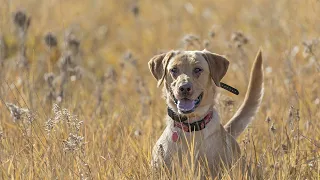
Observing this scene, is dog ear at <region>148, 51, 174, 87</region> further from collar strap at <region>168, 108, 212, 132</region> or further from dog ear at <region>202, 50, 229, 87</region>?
collar strap at <region>168, 108, 212, 132</region>

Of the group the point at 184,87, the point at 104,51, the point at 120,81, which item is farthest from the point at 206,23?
the point at 184,87

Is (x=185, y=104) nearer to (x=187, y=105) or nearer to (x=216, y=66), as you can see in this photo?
(x=187, y=105)

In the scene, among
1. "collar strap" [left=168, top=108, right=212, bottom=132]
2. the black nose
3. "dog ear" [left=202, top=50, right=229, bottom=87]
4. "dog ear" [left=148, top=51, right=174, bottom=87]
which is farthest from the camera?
"dog ear" [left=148, top=51, right=174, bottom=87]

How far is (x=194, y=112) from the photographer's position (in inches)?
194

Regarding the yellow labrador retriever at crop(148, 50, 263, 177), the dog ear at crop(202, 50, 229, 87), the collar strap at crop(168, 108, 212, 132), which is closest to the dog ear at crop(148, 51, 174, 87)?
the yellow labrador retriever at crop(148, 50, 263, 177)

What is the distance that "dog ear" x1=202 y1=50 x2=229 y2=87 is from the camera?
501cm

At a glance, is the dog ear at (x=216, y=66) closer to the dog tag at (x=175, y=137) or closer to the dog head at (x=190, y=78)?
the dog head at (x=190, y=78)

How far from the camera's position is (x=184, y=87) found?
15.6 feet

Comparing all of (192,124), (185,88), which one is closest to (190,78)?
(185,88)

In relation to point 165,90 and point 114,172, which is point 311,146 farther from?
point 114,172

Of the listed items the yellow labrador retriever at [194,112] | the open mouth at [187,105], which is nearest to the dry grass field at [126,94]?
the yellow labrador retriever at [194,112]

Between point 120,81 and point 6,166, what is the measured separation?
377 centimetres

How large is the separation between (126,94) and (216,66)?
8.67 ft

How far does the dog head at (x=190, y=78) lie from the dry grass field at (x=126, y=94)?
32 cm
